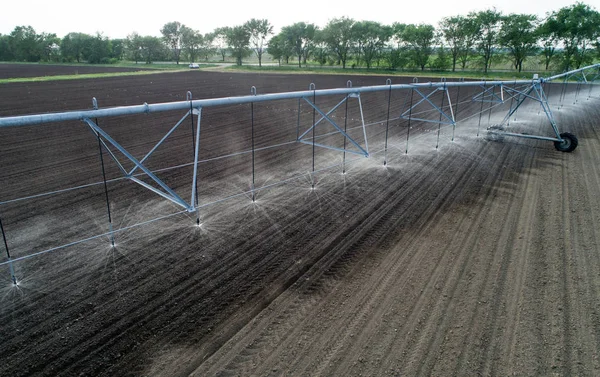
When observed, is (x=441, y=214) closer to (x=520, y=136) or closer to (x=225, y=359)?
(x=225, y=359)

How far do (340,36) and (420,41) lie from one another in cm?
1591

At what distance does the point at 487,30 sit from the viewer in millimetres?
61969

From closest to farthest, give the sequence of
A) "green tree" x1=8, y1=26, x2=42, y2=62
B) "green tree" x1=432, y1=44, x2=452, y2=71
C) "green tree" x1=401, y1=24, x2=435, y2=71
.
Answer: "green tree" x1=432, y1=44, x2=452, y2=71 → "green tree" x1=401, y1=24, x2=435, y2=71 → "green tree" x1=8, y1=26, x2=42, y2=62

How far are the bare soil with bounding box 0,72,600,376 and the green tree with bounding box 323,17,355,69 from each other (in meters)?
67.3

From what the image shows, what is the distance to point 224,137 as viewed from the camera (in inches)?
679

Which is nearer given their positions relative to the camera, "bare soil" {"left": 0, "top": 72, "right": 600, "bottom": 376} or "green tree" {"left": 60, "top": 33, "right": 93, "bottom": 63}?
"bare soil" {"left": 0, "top": 72, "right": 600, "bottom": 376}

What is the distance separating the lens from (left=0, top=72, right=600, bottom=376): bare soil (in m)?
5.32

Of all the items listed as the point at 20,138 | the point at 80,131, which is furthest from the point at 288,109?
the point at 20,138

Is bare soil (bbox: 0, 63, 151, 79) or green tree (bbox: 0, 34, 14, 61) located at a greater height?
green tree (bbox: 0, 34, 14, 61)

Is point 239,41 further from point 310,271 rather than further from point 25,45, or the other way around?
point 310,271

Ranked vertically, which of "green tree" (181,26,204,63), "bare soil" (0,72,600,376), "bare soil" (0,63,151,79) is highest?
"green tree" (181,26,204,63)

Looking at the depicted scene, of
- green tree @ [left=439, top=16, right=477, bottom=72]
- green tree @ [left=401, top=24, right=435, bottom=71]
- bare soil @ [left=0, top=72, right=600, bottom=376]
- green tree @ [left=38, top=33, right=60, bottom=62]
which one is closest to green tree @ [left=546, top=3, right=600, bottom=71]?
green tree @ [left=439, top=16, right=477, bottom=72]

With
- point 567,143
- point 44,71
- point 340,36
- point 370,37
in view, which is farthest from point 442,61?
point 44,71

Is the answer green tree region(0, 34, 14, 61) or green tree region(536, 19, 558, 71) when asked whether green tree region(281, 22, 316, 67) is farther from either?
green tree region(0, 34, 14, 61)
